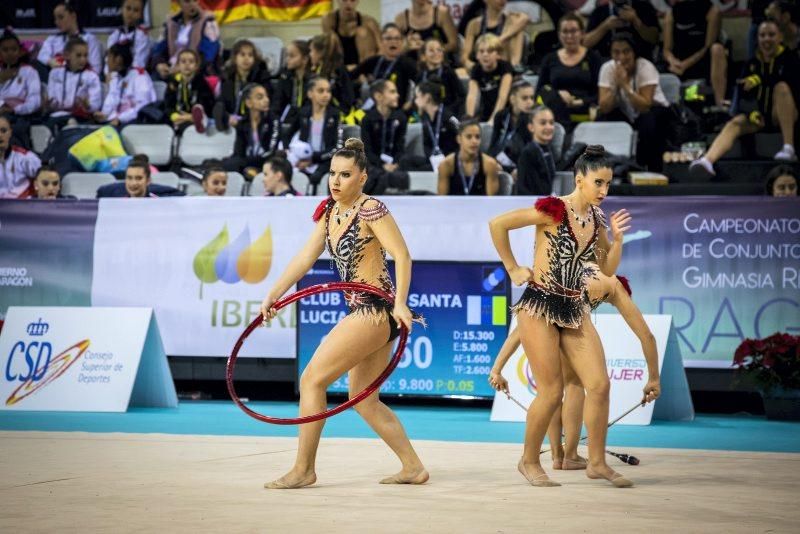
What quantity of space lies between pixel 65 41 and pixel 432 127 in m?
6.10

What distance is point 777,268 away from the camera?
10.4m

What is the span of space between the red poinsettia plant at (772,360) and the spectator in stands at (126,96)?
853cm

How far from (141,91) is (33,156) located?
1.89 m

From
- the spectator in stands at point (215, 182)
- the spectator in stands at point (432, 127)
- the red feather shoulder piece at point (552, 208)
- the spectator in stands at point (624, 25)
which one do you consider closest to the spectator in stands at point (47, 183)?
the spectator in stands at point (215, 182)

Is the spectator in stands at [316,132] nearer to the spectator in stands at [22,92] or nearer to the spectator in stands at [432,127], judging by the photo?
A: the spectator in stands at [432,127]

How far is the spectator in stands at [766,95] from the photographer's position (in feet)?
42.6

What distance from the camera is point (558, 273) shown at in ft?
22.1

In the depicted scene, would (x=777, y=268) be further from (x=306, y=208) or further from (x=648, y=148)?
(x=306, y=208)

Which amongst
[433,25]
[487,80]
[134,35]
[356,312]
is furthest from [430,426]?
[134,35]

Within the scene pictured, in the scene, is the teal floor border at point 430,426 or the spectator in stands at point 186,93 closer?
the teal floor border at point 430,426

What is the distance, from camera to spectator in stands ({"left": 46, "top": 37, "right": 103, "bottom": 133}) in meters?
15.7

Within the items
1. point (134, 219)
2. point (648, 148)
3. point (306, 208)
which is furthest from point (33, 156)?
point (648, 148)

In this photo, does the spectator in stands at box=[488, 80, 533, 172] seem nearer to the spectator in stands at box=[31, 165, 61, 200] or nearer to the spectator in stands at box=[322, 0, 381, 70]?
the spectator in stands at box=[322, 0, 381, 70]

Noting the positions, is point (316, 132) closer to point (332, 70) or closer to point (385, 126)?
point (385, 126)
